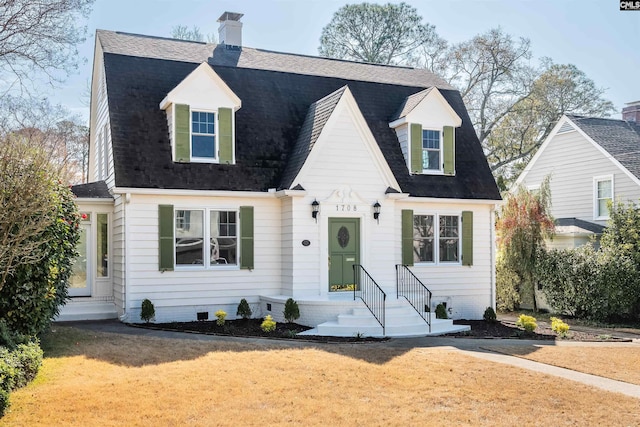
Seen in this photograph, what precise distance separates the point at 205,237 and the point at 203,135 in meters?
2.69

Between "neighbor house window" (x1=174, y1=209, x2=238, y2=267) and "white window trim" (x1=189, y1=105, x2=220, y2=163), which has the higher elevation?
"white window trim" (x1=189, y1=105, x2=220, y2=163)

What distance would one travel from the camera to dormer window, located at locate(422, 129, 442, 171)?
62.8 feet

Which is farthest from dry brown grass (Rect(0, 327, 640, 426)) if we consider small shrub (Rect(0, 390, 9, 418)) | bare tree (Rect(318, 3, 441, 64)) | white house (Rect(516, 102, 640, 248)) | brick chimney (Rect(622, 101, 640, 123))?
bare tree (Rect(318, 3, 441, 64))

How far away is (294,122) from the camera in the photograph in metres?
18.5

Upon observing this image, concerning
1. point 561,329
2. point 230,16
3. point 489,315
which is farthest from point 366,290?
point 230,16

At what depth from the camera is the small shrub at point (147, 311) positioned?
15383 millimetres

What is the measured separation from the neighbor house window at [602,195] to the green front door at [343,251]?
11.8m

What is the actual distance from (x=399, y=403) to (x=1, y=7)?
50.6 feet

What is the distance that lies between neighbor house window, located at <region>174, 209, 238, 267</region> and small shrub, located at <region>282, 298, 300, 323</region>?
6.71 ft

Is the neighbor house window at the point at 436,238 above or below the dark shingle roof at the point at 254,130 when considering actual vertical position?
below

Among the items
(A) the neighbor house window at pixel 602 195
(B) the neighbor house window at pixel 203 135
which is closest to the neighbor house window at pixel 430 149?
(B) the neighbor house window at pixel 203 135

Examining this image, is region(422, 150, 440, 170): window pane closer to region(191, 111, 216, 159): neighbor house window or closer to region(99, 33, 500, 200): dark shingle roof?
region(99, 33, 500, 200): dark shingle roof

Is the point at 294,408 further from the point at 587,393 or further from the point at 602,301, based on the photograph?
the point at 602,301

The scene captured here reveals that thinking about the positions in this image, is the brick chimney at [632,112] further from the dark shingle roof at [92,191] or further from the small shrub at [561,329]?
the dark shingle roof at [92,191]
